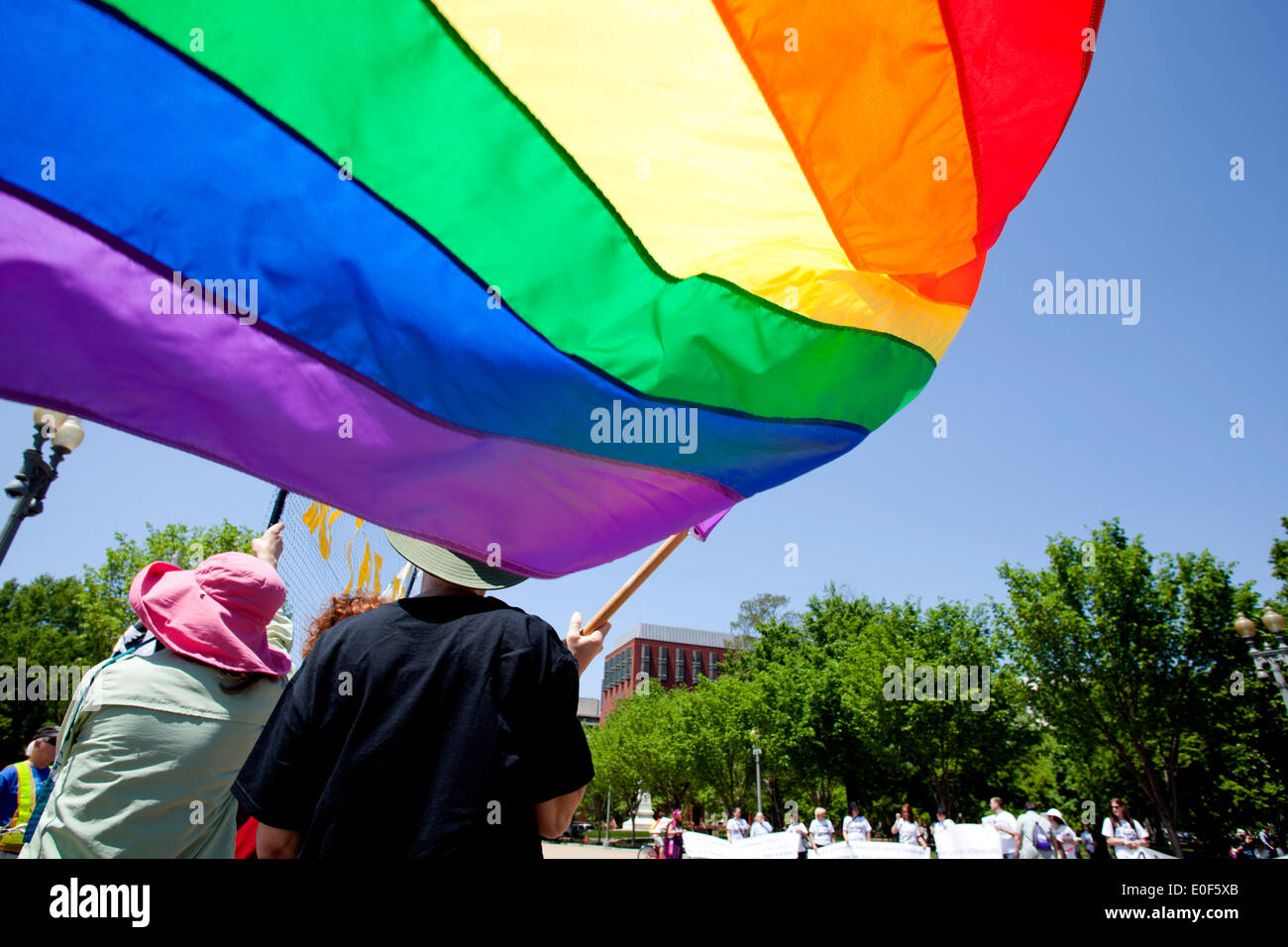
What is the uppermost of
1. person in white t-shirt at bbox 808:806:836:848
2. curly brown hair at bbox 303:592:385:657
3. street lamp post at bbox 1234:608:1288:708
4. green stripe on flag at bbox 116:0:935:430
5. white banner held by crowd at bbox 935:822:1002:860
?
green stripe on flag at bbox 116:0:935:430

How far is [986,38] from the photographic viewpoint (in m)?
2.26

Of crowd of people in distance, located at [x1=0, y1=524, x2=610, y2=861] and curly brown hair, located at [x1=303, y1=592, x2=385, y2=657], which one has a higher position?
curly brown hair, located at [x1=303, y1=592, x2=385, y2=657]

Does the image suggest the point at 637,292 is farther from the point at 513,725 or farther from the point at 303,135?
the point at 513,725

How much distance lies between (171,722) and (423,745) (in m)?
1.26

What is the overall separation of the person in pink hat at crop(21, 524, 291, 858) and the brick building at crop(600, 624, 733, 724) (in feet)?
267

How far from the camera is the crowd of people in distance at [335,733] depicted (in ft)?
5.48

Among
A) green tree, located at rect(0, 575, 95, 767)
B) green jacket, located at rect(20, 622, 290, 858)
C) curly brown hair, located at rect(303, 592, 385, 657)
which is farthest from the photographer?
green tree, located at rect(0, 575, 95, 767)

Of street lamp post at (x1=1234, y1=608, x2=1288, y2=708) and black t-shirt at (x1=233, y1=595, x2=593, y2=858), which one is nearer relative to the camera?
black t-shirt at (x1=233, y1=595, x2=593, y2=858)

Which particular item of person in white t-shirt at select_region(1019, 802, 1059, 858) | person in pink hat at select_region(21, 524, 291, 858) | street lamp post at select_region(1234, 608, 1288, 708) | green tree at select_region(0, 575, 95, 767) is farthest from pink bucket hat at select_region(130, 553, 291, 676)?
green tree at select_region(0, 575, 95, 767)

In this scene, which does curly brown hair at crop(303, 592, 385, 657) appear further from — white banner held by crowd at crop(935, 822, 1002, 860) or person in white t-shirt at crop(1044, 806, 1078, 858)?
person in white t-shirt at crop(1044, 806, 1078, 858)

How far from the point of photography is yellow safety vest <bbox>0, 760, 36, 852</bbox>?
4.70m

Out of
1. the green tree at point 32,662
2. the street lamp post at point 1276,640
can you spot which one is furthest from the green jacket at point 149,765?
the green tree at point 32,662
